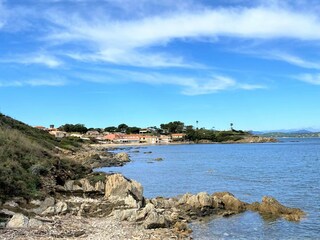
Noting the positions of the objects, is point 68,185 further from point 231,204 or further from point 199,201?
point 231,204

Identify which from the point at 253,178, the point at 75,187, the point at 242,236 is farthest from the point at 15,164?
the point at 253,178

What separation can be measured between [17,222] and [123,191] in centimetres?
1080

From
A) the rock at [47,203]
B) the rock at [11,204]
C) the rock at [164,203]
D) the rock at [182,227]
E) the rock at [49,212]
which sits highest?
the rock at [11,204]

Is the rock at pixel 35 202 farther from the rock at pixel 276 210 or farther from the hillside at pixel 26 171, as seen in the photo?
the rock at pixel 276 210

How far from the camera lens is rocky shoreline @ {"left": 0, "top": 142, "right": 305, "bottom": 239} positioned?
18380mm

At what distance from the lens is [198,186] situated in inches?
1709

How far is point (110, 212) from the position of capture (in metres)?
24.3

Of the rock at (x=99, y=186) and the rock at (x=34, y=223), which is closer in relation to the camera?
the rock at (x=34, y=223)

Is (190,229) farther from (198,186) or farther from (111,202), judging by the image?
(198,186)

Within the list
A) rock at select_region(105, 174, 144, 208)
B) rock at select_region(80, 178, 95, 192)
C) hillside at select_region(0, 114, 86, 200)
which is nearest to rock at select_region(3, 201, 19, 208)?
hillside at select_region(0, 114, 86, 200)

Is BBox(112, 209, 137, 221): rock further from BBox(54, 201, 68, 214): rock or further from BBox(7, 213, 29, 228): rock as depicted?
BBox(7, 213, 29, 228): rock

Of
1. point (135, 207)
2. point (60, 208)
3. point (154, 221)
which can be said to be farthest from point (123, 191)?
point (154, 221)

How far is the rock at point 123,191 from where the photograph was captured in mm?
26705

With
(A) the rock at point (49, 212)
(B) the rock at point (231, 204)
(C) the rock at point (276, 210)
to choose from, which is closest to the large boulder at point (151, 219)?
(A) the rock at point (49, 212)
